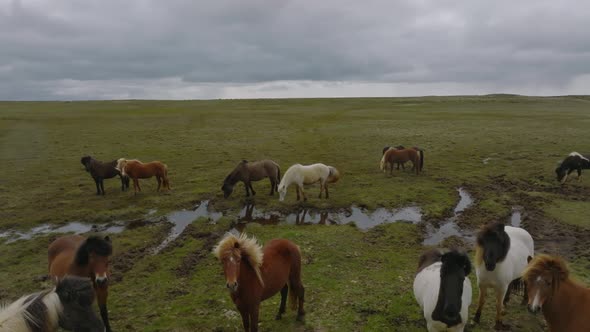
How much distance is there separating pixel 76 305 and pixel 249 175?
11.5 meters

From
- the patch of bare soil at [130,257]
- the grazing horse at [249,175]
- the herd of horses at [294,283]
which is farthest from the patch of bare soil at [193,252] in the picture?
the grazing horse at [249,175]

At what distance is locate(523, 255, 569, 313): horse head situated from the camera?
15.0ft

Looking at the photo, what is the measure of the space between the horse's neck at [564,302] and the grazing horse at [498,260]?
986 mm

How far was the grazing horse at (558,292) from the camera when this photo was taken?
4562 millimetres

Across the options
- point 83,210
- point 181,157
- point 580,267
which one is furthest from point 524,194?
point 181,157

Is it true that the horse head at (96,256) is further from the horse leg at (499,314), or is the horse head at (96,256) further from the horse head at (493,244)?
the horse leg at (499,314)

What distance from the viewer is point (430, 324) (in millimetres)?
5391

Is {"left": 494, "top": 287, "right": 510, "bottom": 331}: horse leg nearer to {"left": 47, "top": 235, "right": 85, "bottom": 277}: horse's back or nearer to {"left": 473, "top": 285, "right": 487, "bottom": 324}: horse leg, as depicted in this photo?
{"left": 473, "top": 285, "right": 487, "bottom": 324}: horse leg

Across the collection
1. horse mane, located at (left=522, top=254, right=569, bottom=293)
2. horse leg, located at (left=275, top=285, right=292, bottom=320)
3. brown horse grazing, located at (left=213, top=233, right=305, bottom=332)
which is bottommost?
horse leg, located at (left=275, top=285, right=292, bottom=320)

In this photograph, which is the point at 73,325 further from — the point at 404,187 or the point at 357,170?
the point at 357,170

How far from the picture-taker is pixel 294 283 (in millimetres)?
6824

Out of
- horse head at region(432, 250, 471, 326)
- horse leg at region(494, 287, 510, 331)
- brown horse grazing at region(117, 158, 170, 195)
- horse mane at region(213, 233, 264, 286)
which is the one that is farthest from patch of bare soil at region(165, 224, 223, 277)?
horse leg at region(494, 287, 510, 331)

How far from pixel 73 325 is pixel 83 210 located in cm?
1163

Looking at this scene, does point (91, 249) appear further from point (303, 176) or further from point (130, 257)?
point (303, 176)
